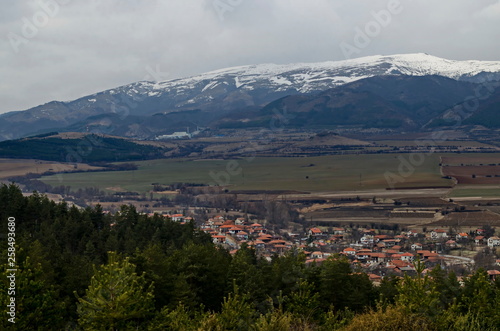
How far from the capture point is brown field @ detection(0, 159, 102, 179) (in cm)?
13462

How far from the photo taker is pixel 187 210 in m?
88.6

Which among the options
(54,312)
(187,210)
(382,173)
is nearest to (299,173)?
(382,173)

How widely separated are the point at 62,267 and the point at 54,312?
8182mm

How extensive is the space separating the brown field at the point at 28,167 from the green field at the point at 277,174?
7.67m

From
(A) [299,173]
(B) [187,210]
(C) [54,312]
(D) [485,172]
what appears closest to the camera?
(C) [54,312]

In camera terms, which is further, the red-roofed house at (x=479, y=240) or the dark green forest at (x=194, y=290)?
the red-roofed house at (x=479, y=240)

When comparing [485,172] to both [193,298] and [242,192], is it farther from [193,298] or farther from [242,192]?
[193,298]

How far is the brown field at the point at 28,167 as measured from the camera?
135 meters

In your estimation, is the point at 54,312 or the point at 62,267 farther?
the point at 62,267

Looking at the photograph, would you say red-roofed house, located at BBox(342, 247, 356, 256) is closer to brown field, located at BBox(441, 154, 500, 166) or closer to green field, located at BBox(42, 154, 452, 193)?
green field, located at BBox(42, 154, 452, 193)

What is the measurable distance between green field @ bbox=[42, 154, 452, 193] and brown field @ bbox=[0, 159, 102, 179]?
767 centimetres

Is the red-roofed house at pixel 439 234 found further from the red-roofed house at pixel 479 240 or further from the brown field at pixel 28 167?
the brown field at pixel 28 167

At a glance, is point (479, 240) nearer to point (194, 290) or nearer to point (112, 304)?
point (194, 290)

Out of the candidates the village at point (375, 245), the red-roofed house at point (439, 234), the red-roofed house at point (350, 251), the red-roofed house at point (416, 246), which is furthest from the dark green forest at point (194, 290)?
the red-roofed house at point (439, 234)
